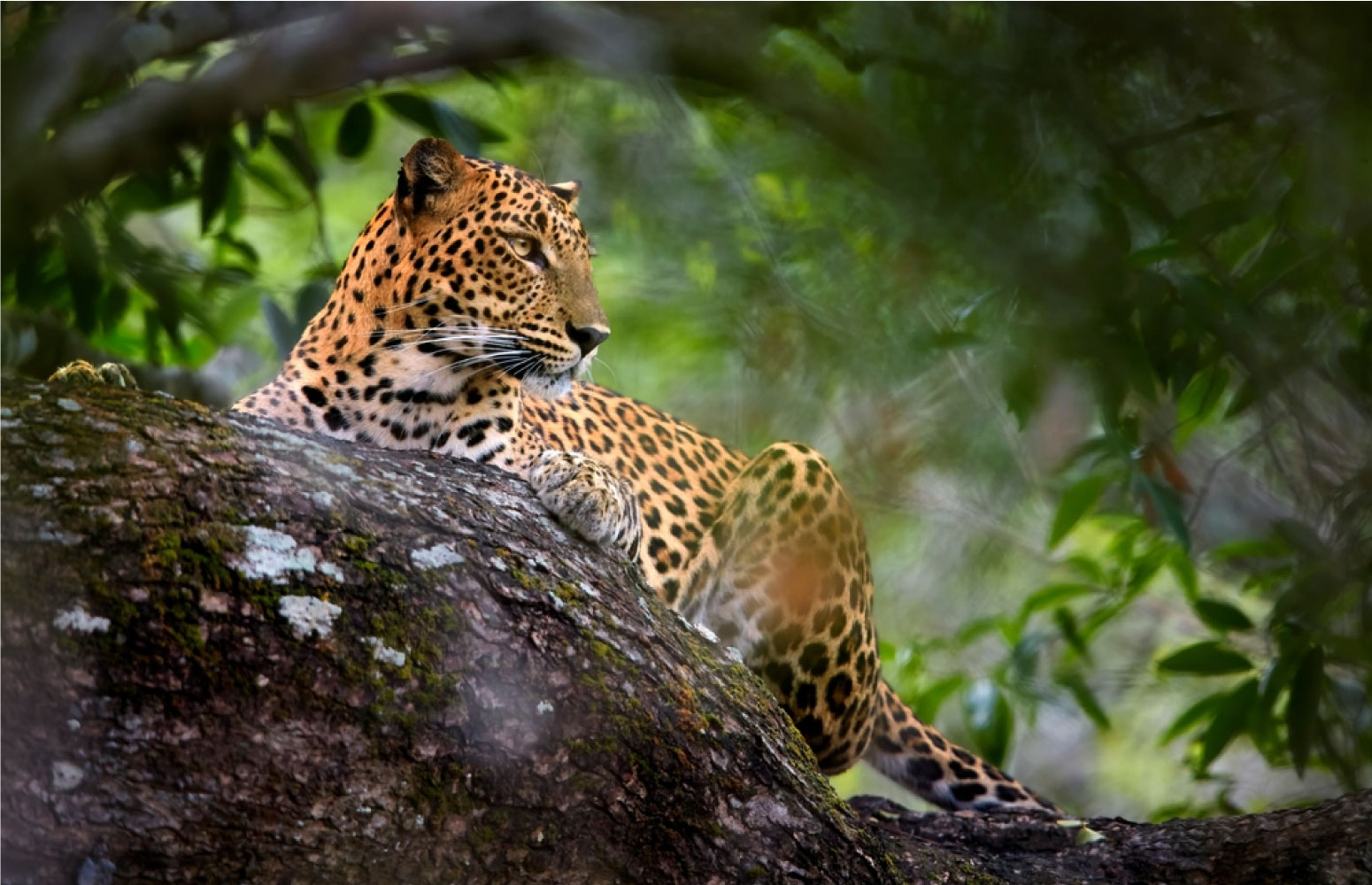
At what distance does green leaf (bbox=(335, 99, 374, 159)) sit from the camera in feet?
19.8

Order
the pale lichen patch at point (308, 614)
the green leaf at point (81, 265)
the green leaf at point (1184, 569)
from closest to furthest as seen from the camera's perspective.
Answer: the pale lichen patch at point (308, 614) → the green leaf at point (81, 265) → the green leaf at point (1184, 569)

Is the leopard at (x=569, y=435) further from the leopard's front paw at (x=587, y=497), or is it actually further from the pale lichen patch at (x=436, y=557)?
the pale lichen patch at (x=436, y=557)

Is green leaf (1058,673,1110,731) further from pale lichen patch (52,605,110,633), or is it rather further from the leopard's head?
pale lichen patch (52,605,110,633)

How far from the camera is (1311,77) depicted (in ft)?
4.54

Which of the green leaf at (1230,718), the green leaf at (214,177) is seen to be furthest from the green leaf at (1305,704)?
the green leaf at (214,177)

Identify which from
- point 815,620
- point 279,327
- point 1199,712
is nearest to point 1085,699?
point 1199,712

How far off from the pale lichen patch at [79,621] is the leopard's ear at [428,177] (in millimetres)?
2787

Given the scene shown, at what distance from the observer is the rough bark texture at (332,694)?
2.55 metres

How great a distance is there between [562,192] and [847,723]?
2455mm

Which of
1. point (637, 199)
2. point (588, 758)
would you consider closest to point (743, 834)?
point (588, 758)

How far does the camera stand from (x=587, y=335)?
4.99 metres

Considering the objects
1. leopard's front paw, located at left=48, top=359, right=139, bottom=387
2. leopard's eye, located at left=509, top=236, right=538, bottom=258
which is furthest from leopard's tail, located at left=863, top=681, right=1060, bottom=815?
leopard's front paw, located at left=48, top=359, right=139, bottom=387

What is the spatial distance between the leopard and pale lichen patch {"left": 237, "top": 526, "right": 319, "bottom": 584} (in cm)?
129

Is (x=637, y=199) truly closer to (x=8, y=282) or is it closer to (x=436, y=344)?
(x=436, y=344)
